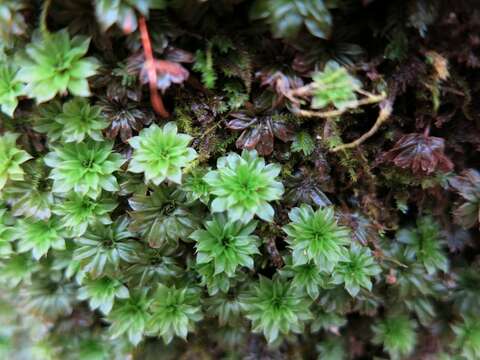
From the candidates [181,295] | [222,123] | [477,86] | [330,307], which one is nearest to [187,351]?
[181,295]

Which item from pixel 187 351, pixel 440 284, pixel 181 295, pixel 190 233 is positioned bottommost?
pixel 187 351

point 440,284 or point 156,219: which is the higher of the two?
point 156,219

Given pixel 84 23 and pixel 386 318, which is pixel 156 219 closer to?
pixel 84 23

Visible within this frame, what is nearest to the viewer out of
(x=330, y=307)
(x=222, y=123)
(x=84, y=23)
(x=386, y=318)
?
(x=84, y=23)

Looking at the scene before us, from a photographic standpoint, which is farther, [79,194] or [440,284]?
[440,284]

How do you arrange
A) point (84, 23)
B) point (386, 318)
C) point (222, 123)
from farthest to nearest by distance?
point (386, 318), point (222, 123), point (84, 23)

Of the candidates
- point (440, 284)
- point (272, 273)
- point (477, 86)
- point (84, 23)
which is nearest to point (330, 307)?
point (272, 273)

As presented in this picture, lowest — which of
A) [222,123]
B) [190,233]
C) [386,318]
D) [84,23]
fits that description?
[386,318]

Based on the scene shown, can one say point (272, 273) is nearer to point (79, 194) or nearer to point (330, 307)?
point (330, 307)

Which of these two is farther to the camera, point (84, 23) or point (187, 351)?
point (187, 351)
